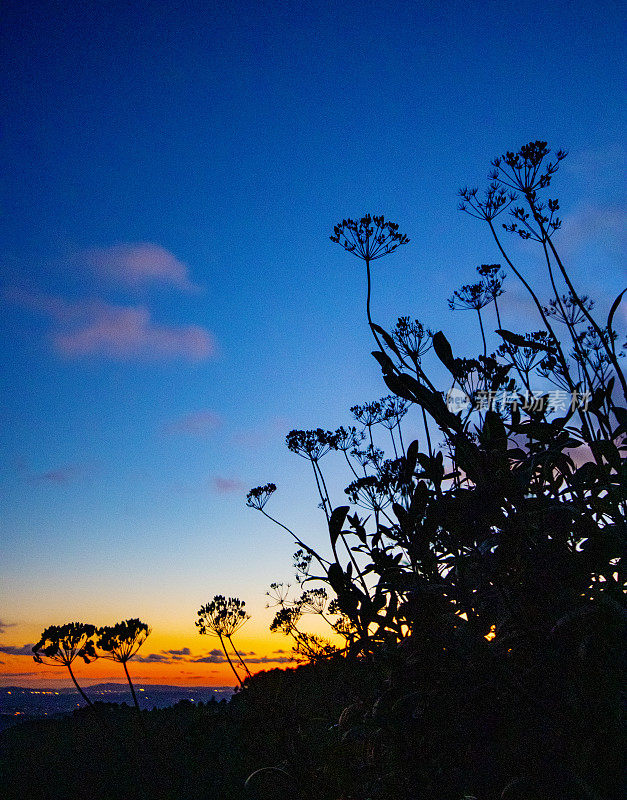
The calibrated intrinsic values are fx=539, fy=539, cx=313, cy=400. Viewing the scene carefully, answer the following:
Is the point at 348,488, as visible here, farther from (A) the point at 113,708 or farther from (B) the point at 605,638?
(A) the point at 113,708

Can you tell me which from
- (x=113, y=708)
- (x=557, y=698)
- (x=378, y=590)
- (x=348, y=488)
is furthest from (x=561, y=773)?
(x=113, y=708)

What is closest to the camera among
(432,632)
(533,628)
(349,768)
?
(533,628)

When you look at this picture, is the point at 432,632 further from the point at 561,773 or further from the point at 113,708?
the point at 113,708

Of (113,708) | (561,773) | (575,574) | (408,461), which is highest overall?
(408,461)

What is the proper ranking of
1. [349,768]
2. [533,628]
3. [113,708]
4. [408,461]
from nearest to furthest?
[533,628] → [349,768] → [408,461] → [113,708]

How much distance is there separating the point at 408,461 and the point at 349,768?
1.50 metres

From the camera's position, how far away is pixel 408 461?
118 inches

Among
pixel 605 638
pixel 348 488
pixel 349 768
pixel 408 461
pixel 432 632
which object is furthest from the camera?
pixel 348 488

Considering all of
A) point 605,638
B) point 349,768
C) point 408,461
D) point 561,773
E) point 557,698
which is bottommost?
point 349,768

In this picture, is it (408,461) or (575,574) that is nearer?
(575,574)

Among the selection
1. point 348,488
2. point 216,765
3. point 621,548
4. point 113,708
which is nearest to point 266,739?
point 216,765

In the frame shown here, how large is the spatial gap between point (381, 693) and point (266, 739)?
2.87 meters

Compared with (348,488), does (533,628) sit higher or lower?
lower

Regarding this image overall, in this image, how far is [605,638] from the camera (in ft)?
5.98
